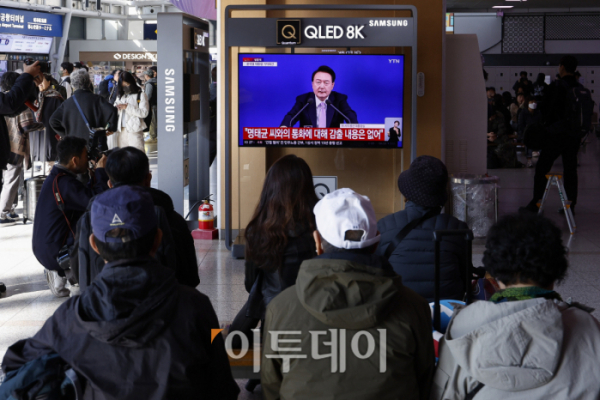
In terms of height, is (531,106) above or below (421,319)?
above

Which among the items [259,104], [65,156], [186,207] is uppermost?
[259,104]

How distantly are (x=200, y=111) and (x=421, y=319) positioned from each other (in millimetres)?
6333

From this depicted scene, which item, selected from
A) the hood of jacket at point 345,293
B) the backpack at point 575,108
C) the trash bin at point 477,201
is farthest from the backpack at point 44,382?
the backpack at point 575,108

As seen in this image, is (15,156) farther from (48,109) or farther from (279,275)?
(279,275)

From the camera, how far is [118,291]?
62.4 inches

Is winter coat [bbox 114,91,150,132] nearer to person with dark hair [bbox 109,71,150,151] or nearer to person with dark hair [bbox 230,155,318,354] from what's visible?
person with dark hair [bbox 109,71,150,151]

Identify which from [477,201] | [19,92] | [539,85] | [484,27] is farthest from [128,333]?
[484,27]

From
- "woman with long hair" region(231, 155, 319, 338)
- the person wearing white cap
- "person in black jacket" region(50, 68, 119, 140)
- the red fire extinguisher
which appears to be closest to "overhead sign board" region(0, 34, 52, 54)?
"person in black jacket" region(50, 68, 119, 140)

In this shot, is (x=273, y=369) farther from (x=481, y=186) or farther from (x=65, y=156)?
(x=481, y=186)

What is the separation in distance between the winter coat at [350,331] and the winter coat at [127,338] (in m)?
0.24

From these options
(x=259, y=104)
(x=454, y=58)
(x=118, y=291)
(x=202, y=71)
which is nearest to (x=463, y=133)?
(x=454, y=58)

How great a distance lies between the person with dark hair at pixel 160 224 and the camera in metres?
2.72

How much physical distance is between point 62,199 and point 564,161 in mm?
5618
